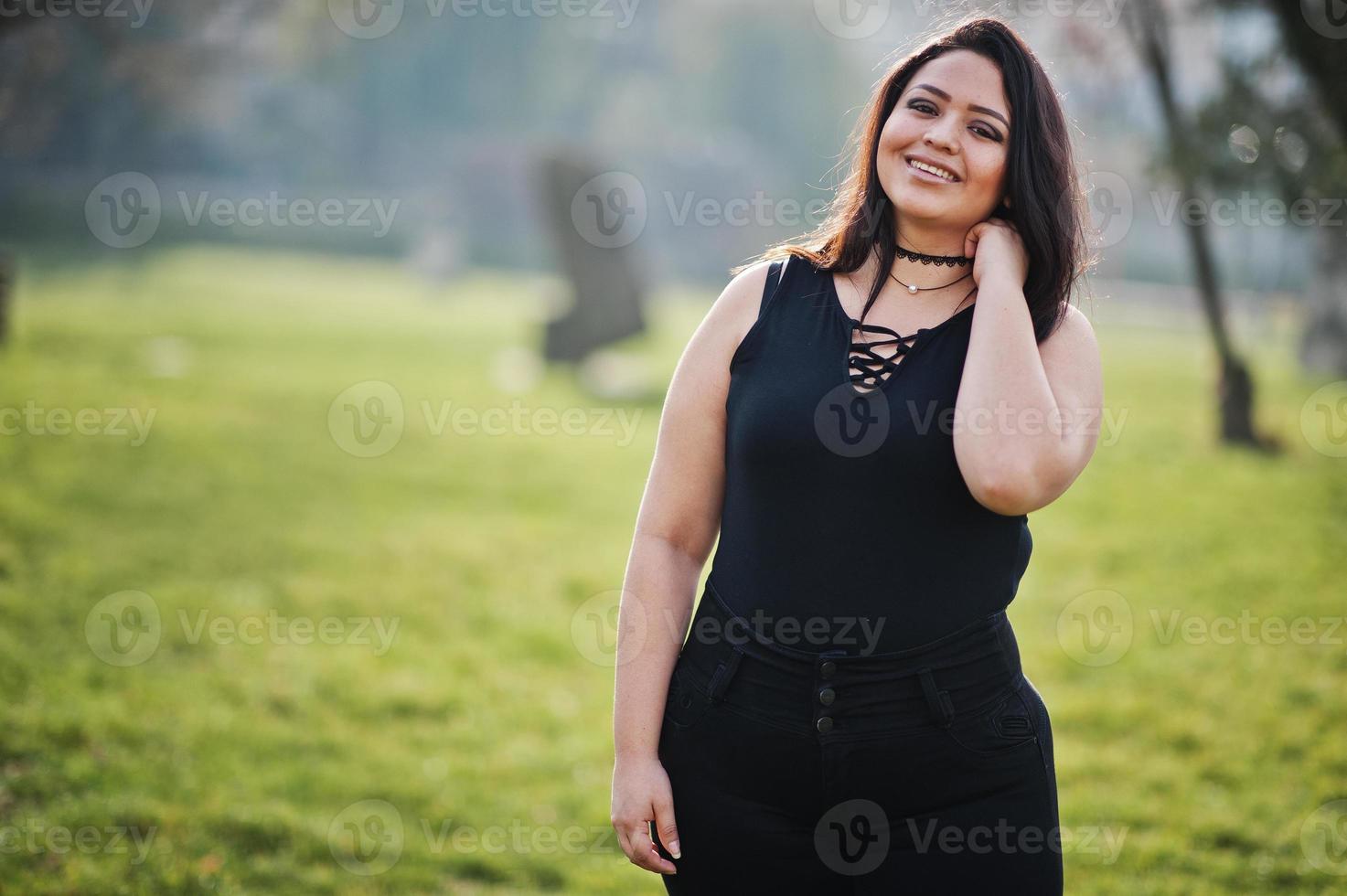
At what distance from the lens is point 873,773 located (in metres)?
1.66

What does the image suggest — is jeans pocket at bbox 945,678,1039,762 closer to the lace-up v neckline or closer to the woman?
the woman

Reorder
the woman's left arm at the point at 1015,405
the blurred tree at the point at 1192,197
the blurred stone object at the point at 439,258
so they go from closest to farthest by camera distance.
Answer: the woman's left arm at the point at 1015,405, the blurred tree at the point at 1192,197, the blurred stone object at the point at 439,258

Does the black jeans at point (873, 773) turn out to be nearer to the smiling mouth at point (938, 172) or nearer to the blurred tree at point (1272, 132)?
the smiling mouth at point (938, 172)

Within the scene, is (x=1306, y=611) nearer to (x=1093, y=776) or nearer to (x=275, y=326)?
(x=1093, y=776)

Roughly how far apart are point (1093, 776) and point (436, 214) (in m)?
27.8

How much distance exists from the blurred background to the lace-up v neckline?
1.70 ft

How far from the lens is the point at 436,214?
1154 inches

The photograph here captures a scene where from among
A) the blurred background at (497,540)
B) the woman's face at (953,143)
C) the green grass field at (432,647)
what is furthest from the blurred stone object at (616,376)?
the woman's face at (953,143)

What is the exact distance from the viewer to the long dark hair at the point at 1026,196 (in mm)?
1737

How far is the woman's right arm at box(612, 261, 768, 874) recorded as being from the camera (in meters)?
1.79

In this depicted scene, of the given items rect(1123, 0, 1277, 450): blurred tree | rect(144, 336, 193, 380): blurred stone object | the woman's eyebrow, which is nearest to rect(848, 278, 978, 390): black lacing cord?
the woman's eyebrow

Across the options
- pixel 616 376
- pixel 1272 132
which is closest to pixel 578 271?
pixel 616 376

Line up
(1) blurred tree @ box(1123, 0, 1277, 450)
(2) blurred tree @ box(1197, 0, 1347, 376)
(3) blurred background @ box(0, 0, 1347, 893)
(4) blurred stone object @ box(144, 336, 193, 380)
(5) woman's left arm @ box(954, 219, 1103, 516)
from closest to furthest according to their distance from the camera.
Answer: (5) woman's left arm @ box(954, 219, 1103, 516) < (3) blurred background @ box(0, 0, 1347, 893) < (2) blurred tree @ box(1197, 0, 1347, 376) < (1) blurred tree @ box(1123, 0, 1277, 450) < (4) blurred stone object @ box(144, 336, 193, 380)

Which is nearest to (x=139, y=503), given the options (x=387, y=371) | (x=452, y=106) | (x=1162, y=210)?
(x=387, y=371)
